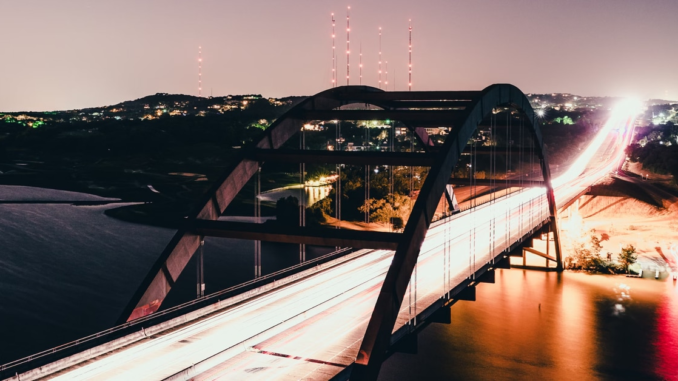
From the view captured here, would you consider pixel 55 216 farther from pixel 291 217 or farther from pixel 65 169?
pixel 65 169

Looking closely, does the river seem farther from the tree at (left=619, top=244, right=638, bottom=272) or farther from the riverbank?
the riverbank

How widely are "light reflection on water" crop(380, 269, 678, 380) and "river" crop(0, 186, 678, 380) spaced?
67 mm

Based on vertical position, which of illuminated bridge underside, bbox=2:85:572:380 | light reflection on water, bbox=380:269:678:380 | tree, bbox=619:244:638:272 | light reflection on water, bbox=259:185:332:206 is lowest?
light reflection on water, bbox=380:269:678:380

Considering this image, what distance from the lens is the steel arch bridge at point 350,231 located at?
59.3ft

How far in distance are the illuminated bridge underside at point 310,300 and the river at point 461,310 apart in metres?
5.64

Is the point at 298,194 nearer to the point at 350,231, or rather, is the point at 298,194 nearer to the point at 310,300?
the point at 310,300

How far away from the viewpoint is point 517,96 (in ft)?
118

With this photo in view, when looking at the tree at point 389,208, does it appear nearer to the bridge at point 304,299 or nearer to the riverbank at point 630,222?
the riverbank at point 630,222

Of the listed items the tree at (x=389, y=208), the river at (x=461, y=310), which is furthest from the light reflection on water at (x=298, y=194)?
the river at (x=461, y=310)

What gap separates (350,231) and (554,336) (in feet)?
77.1

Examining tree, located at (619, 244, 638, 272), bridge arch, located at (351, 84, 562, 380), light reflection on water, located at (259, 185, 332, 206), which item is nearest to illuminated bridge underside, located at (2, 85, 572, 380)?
bridge arch, located at (351, 84, 562, 380)

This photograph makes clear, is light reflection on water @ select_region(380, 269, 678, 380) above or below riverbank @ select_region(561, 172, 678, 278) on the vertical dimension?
below

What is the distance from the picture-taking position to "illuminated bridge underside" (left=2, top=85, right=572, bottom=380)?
711 inches

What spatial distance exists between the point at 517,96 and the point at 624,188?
59.4 metres
